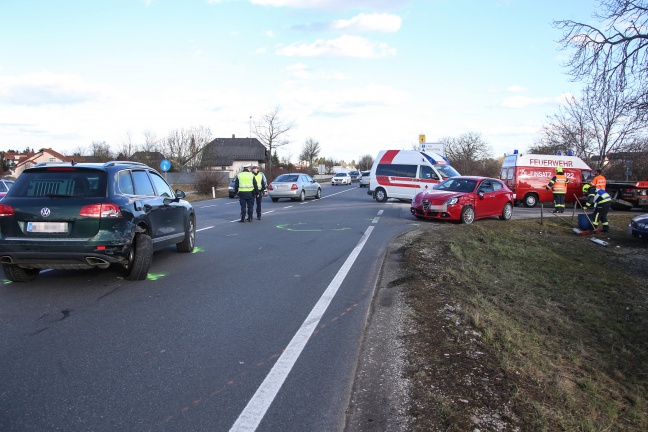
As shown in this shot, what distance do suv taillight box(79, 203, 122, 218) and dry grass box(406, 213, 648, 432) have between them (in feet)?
13.7

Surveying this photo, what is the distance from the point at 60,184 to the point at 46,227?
2.10 ft

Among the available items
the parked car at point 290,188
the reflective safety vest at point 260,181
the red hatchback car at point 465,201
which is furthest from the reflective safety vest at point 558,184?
the reflective safety vest at point 260,181

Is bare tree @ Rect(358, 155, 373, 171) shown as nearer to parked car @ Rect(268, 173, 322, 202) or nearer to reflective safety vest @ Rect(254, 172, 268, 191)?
parked car @ Rect(268, 173, 322, 202)

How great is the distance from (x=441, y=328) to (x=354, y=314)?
1.02m

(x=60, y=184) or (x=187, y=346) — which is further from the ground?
(x=60, y=184)

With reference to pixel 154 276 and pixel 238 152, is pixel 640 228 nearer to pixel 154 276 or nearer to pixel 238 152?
pixel 154 276

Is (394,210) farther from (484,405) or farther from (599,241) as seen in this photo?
(484,405)

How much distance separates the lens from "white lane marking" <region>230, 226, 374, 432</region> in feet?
10.9

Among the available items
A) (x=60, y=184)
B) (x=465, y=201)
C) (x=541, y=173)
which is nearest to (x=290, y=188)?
(x=465, y=201)

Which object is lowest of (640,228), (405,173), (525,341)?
(525,341)

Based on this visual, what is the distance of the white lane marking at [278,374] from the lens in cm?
333

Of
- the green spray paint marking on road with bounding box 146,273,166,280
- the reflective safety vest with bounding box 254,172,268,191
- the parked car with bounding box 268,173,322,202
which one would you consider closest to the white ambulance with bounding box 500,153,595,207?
the parked car with bounding box 268,173,322,202

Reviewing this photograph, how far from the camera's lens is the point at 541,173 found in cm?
2433

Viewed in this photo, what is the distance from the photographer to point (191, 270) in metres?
8.29
